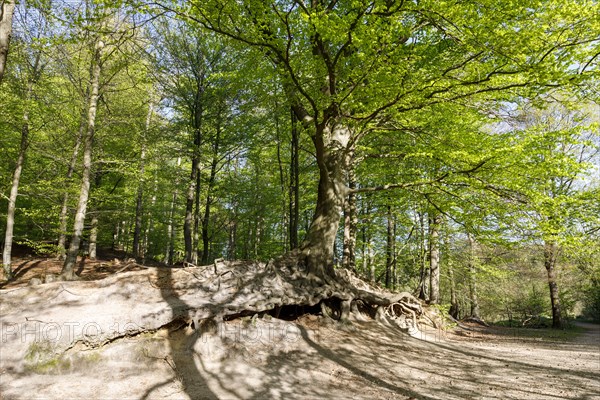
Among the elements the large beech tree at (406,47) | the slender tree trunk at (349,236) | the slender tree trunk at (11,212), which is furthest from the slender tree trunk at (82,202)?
the slender tree trunk at (349,236)

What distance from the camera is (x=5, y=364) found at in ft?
14.6

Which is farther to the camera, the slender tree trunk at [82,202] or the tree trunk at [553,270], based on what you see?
the tree trunk at [553,270]

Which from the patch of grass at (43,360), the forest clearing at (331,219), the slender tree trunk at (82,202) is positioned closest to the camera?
the patch of grass at (43,360)

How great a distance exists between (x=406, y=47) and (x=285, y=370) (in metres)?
6.73

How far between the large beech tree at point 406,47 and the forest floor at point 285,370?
4.08 m

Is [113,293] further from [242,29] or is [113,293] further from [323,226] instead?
[242,29]

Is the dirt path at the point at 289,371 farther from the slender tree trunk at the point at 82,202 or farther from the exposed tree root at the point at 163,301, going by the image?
the slender tree trunk at the point at 82,202

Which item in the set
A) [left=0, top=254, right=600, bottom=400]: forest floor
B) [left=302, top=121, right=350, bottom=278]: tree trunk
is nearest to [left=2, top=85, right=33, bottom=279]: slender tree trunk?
[left=0, top=254, right=600, bottom=400]: forest floor

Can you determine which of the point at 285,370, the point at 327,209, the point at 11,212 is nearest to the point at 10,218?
the point at 11,212

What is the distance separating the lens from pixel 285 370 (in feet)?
17.5

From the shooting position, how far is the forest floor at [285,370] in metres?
4.41

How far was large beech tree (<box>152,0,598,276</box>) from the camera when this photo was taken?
16.9 ft

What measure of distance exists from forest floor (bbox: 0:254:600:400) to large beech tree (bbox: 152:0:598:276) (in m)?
4.08

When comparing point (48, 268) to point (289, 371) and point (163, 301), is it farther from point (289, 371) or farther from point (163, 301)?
point (289, 371)
